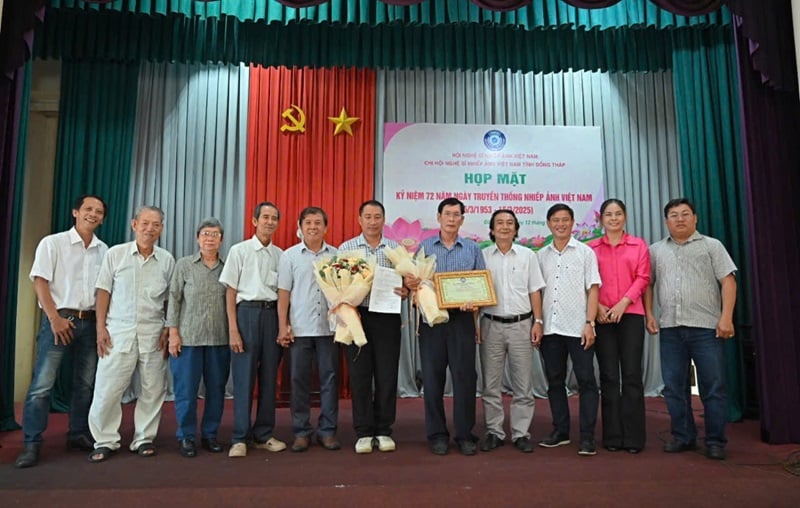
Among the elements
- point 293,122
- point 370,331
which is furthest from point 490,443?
point 293,122

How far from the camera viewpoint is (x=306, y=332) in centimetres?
309

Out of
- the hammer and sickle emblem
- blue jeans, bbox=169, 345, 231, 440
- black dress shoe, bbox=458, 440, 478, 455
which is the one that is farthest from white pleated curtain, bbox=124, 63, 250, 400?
black dress shoe, bbox=458, 440, 478, 455

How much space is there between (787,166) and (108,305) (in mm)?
4164

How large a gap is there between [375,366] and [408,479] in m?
0.70

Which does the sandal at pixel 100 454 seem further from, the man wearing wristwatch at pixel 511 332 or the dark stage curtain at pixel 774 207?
the dark stage curtain at pixel 774 207

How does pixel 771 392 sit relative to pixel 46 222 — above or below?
below

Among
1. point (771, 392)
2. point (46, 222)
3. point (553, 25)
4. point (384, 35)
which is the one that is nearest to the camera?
point (771, 392)

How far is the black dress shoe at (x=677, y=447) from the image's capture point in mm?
3053

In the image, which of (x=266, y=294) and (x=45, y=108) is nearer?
(x=266, y=294)

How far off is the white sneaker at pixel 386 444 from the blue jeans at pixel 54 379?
1682mm

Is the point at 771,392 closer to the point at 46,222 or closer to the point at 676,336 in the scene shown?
the point at 676,336

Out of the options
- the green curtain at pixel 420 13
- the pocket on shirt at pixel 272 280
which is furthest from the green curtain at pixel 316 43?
the pocket on shirt at pixel 272 280

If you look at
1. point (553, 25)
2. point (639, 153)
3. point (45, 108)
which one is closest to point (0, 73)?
point (45, 108)

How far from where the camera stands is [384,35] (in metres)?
4.46
